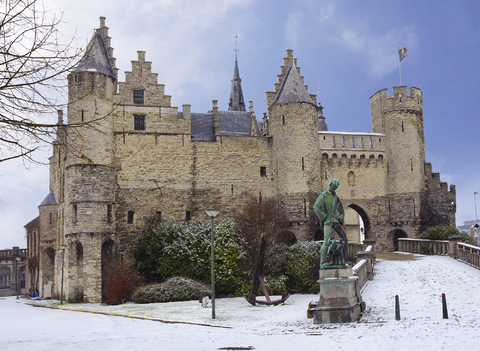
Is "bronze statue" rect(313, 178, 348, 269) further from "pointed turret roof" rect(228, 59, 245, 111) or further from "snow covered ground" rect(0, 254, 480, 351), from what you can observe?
"pointed turret roof" rect(228, 59, 245, 111)

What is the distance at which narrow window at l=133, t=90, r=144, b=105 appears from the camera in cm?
3478

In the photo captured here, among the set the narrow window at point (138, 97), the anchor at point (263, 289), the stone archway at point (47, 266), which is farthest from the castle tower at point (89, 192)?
the anchor at point (263, 289)

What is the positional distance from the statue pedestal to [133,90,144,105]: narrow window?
23446mm

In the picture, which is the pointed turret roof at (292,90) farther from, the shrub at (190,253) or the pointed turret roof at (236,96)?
the pointed turret roof at (236,96)

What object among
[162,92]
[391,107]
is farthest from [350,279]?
[391,107]

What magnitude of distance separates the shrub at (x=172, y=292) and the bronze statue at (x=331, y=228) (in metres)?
11.4

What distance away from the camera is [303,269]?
92.1 ft

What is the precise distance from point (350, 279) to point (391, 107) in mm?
27251

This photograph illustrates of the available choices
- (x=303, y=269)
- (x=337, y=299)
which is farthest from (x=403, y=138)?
(x=337, y=299)

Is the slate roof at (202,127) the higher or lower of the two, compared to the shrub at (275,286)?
higher

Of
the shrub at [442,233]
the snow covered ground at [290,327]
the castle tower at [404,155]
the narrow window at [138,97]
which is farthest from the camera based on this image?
the castle tower at [404,155]

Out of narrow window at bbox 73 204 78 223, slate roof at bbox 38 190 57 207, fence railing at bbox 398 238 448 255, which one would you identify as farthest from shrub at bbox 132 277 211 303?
slate roof at bbox 38 190 57 207

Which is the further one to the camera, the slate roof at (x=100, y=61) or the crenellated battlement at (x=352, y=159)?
the crenellated battlement at (x=352, y=159)

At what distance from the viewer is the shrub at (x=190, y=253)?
92.1 feet
